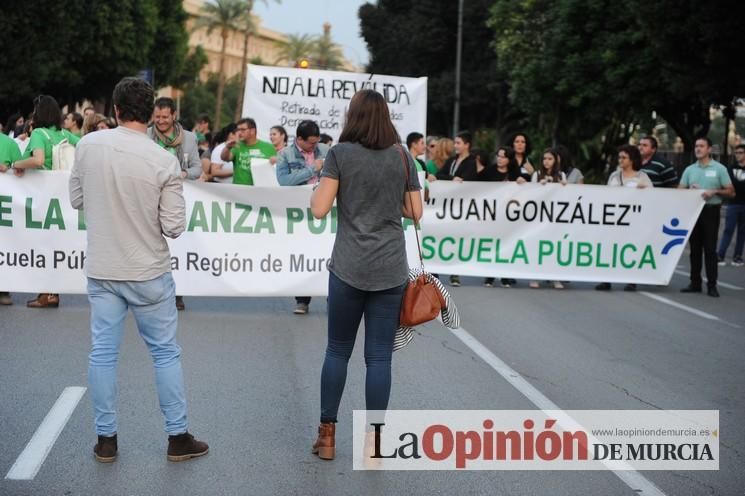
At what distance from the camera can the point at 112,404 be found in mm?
5645

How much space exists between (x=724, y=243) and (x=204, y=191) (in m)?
10.4

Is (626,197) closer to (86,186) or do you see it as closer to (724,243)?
(724,243)

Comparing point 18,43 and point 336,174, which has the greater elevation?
point 18,43

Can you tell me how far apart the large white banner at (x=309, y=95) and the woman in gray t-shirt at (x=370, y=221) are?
11.3 m

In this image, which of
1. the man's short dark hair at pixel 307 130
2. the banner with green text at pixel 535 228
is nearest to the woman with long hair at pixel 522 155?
the banner with green text at pixel 535 228

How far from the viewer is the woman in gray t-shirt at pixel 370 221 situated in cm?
547

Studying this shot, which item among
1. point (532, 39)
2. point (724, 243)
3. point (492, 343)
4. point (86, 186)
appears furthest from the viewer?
point (532, 39)

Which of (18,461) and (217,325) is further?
(217,325)

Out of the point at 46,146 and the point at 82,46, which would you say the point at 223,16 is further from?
the point at 46,146

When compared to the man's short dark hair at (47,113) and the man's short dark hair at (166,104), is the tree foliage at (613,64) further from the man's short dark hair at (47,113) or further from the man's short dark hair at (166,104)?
the man's short dark hair at (47,113)

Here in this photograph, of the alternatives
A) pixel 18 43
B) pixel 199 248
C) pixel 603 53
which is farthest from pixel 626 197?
pixel 18 43

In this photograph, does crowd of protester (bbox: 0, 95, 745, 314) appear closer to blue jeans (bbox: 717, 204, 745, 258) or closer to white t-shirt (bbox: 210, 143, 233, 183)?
white t-shirt (bbox: 210, 143, 233, 183)

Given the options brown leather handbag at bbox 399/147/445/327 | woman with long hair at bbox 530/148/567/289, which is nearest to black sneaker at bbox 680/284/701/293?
woman with long hair at bbox 530/148/567/289

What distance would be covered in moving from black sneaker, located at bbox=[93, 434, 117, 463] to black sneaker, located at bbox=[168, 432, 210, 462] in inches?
10.7
